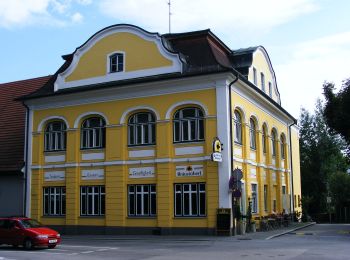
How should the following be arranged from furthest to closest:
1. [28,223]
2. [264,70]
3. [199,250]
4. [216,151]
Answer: [264,70], [216,151], [28,223], [199,250]

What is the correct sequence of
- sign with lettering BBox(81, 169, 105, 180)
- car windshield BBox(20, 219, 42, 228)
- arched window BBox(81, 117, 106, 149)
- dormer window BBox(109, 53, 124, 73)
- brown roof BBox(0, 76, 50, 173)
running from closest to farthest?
1. car windshield BBox(20, 219, 42, 228)
2. sign with lettering BBox(81, 169, 105, 180)
3. dormer window BBox(109, 53, 124, 73)
4. arched window BBox(81, 117, 106, 149)
5. brown roof BBox(0, 76, 50, 173)

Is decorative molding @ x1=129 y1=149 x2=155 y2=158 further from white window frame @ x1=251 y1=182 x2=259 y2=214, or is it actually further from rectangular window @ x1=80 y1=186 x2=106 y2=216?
white window frame @ x1=251 y1=182 x2=259 y2=214

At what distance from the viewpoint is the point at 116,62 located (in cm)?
2925

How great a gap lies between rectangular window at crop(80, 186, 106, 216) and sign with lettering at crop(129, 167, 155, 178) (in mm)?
2158

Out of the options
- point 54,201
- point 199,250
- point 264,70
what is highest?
point 264,70

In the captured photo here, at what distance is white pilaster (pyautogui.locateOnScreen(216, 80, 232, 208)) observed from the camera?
2503 cm

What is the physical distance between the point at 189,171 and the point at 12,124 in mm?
15198

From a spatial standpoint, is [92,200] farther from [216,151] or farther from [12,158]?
[216,151]

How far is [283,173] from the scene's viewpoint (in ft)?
123

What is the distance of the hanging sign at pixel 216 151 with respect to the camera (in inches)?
973

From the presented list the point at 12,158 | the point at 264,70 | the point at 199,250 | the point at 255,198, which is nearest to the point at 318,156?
the point at 264,70

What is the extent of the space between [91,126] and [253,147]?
9670 millimetres

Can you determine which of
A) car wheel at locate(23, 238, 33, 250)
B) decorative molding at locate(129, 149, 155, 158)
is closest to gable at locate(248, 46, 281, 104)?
decorative molding at locate(129, 149, 155, 158)

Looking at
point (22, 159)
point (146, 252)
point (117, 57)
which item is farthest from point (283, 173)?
point (146, 252)
